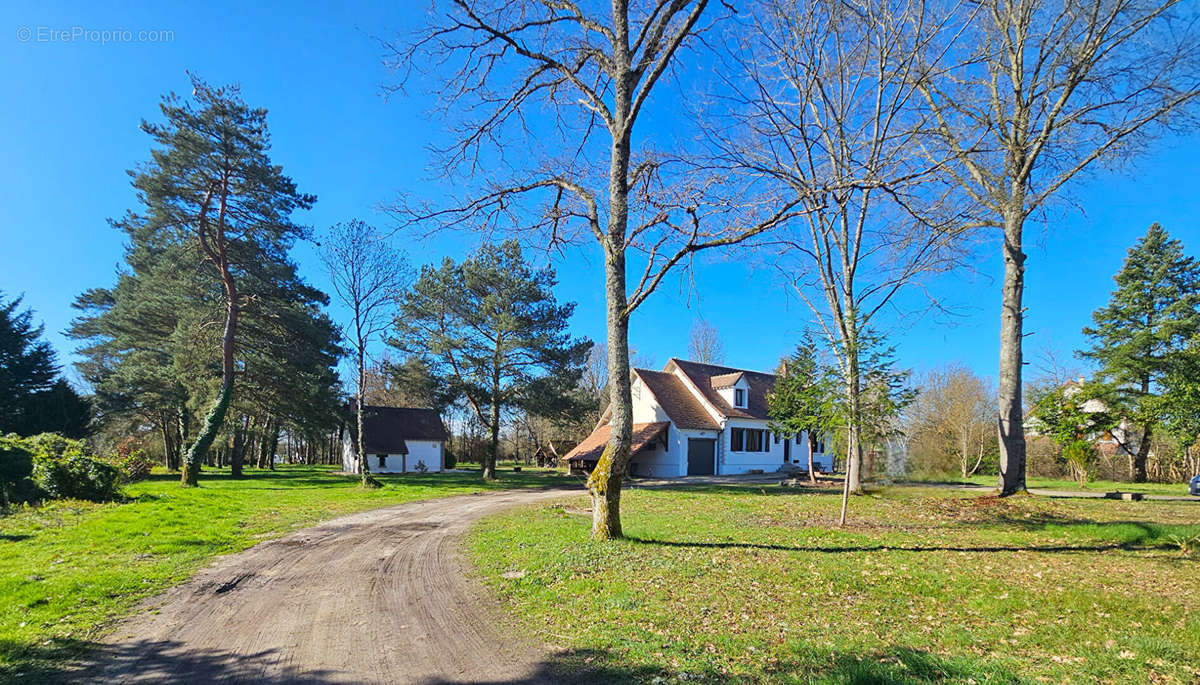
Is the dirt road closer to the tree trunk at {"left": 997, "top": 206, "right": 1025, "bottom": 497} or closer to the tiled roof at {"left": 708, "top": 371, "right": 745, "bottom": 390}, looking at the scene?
the tree trunk at {"left": 997, "top": 206, "right": 1025, "bottom": 497}

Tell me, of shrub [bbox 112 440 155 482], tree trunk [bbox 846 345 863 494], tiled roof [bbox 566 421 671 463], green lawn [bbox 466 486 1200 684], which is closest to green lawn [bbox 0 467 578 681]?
shrub [bbox 112 440 155 482]

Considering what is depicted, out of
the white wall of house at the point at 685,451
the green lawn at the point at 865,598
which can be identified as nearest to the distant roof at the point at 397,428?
the white wall of house at the point at 685,451

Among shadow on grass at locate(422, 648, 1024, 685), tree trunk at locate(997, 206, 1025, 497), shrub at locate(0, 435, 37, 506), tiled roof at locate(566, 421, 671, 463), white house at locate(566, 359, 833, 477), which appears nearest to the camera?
shadow on grass at locate(422, 648, 1024, 685)

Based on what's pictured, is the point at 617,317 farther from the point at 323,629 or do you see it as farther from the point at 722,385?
the point at 722,385

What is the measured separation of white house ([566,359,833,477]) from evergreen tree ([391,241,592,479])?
5.42 meters

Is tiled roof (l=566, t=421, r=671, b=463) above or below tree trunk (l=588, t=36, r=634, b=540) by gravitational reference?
below

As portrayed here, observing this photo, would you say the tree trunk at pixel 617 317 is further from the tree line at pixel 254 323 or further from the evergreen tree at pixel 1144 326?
the evergreen tree at pixel 1144 326

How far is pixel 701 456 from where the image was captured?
101 feet

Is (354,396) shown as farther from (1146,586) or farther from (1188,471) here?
(1188,471)

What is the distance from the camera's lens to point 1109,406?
2564 cm

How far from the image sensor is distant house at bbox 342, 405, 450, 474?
3666 centimetres

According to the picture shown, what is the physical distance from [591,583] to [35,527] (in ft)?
37.4

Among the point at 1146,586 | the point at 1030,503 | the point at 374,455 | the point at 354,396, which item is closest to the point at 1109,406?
the point at 1030,503

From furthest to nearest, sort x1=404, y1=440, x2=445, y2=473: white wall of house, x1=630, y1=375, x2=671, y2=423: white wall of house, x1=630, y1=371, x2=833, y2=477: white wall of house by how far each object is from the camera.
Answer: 1. x1=404, y1=440, x2=445, y2=473: white wall of house
2. x1=630, y1=375, x2=671, y2=423: white wall of house
3. x1=630, y1=371, x2=833, y2=477: white wall of house
